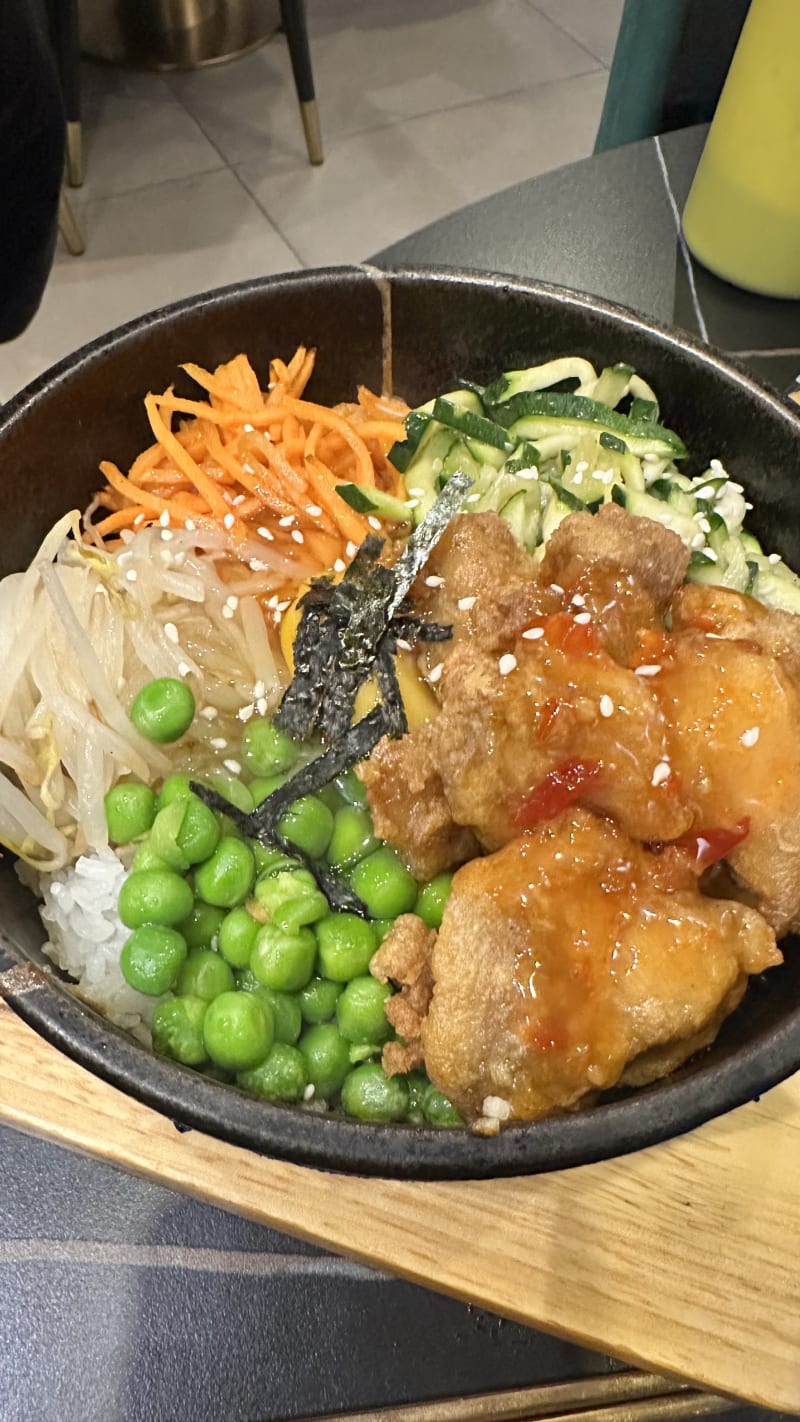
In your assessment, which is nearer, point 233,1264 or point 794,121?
point 233,1264

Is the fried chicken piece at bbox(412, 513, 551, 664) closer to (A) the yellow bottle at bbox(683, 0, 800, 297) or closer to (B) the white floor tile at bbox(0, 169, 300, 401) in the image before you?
(A) the yellow bottle at bbox(683, 0, 800, 297)

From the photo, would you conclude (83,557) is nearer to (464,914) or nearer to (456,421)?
(456,421)

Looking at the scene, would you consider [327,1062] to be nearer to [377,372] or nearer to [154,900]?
[154,900]

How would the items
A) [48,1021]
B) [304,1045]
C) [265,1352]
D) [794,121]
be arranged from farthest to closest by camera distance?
[794,121]
[265,1352]
[304,1045]
[48,1021]

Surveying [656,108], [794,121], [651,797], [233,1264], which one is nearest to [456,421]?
[651,797]

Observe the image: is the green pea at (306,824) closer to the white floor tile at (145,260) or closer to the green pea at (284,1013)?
the green pea at (284,1013)
